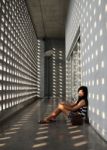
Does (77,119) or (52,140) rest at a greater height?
(77,119)

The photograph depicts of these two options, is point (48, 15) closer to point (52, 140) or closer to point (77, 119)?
point (77, 119)

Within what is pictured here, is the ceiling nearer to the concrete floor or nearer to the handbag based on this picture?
the handbag

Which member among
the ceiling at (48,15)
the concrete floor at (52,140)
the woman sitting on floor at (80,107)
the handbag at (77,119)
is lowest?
the concrete floor at (52,140)

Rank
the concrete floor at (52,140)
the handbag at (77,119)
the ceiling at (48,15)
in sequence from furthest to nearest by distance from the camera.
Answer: the ceiling at (48,15) → the handbag at (77,119) → the concrete floor at (52,140)

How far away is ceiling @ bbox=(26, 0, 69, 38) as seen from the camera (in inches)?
701

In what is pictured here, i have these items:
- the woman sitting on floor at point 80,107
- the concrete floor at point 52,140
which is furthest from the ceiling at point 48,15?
the concrete floor at point 52,140

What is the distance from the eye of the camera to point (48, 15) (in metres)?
20.4

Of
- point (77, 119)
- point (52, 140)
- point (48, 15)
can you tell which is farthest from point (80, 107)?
point (48, 15)

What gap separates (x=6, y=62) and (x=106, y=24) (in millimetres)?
4849

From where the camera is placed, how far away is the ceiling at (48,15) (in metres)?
17.8

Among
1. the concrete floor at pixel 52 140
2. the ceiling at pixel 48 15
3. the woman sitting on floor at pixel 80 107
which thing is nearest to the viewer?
the concrete floor at pixel 52 140

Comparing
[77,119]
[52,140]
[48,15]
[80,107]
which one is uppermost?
[48,15]

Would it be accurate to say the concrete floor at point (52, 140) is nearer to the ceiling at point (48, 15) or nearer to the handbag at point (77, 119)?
the handbag at point (77, 119)

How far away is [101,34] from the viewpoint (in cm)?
602
